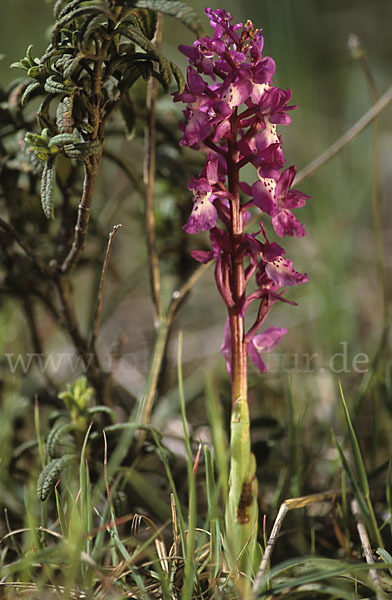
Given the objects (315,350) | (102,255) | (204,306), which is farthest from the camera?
(204,306)

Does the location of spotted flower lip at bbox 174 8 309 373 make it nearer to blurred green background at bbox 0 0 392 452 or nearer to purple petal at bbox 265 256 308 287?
purple petal at bbox 265 256 308 287

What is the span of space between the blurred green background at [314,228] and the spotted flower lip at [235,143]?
1.67 feet

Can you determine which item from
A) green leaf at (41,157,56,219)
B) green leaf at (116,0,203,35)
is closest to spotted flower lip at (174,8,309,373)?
green leaf at (116,0,203,35)

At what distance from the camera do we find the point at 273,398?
6.20ft

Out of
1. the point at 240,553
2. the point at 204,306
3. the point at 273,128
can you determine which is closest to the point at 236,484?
the point at 240,553

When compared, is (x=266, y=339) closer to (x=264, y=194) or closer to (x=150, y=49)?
(x=264, y=194)

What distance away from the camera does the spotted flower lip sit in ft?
3.14

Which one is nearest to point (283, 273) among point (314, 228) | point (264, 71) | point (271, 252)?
point (271, 252)

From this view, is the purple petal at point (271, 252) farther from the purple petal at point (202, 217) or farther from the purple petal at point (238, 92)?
the purple petal at point (238, 92)

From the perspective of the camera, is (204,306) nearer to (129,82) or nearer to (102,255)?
(102,255)

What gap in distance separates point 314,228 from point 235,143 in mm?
1368

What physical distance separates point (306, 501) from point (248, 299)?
0.49 metres

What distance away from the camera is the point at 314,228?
230 centimetres

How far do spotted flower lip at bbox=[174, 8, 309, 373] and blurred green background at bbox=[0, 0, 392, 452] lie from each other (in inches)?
20.0
